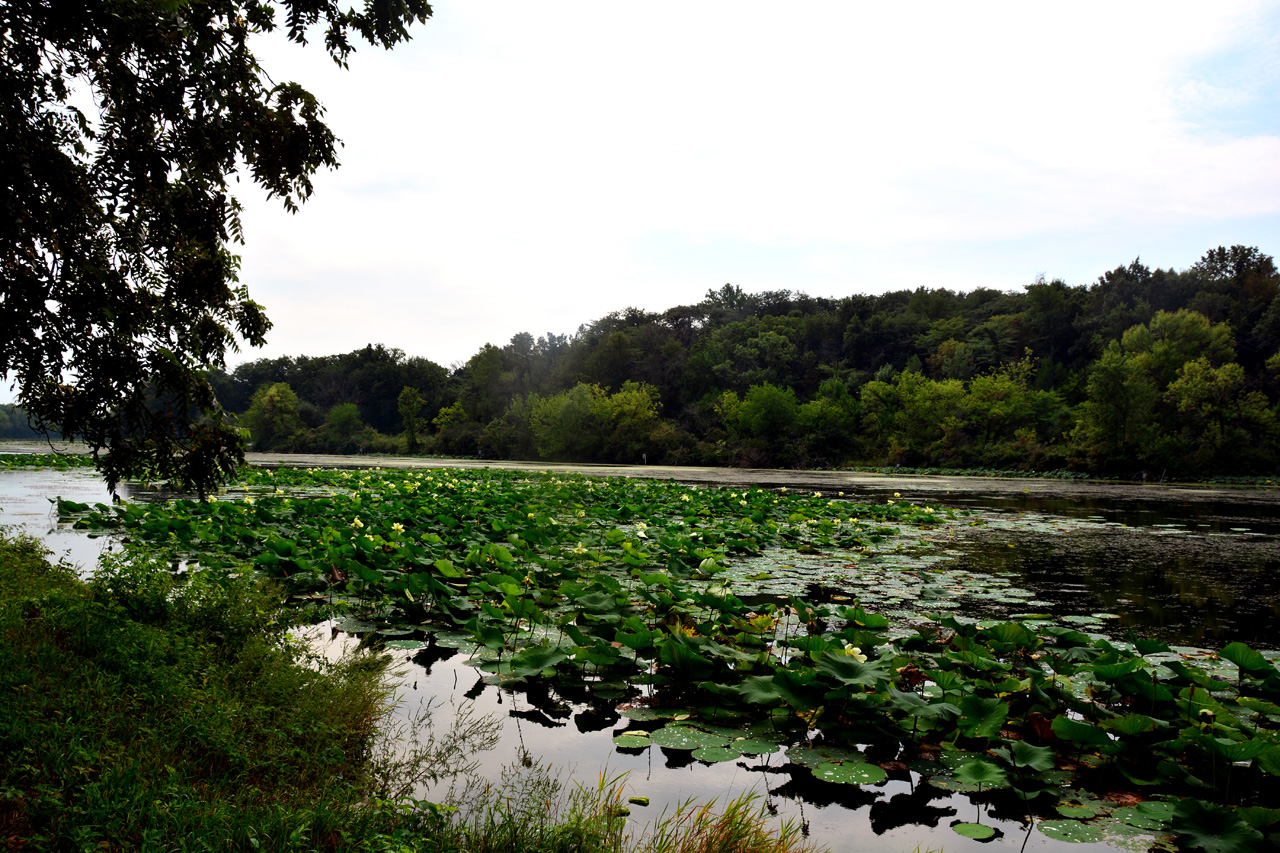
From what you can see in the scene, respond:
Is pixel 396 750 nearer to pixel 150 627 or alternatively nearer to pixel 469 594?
pixel 150 627

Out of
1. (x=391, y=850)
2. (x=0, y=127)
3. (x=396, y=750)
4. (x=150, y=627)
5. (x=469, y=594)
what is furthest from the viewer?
(x=469, y=594)

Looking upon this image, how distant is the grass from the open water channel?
17 centimetres

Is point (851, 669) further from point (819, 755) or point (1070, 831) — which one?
point (1070, 831)

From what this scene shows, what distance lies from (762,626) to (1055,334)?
5370 centimetres

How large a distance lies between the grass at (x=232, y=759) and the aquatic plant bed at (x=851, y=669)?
1.88 feet

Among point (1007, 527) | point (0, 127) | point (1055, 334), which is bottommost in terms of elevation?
point (1007, 527)

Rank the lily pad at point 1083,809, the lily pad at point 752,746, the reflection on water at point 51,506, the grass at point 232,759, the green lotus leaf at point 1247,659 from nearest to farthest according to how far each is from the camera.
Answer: the grass at point 232,759, the lily pad at point 1083,809, the lily pad at point 752,746, the green lotus leaf at point 1247,659, the reflection on water at point 51,506

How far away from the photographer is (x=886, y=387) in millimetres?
48688

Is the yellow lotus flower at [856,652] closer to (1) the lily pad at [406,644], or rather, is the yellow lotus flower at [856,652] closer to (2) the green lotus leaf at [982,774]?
(2) the green lotus leaf at [982,774]

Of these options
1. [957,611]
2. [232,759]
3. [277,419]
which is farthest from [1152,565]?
[277,419]

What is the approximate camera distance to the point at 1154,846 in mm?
2180

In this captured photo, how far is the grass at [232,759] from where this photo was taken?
198cm

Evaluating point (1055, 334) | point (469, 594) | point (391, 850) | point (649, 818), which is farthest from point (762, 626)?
point (1055, 334)

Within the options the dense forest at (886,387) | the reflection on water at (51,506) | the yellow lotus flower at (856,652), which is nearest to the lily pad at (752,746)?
the yellow lotus flower at (856,652)
